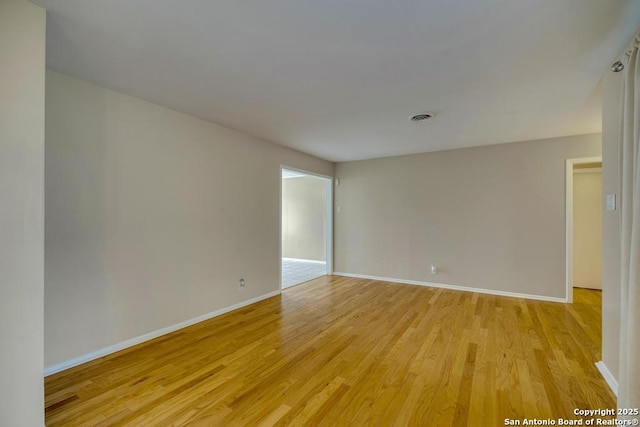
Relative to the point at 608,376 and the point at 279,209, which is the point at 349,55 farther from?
the point at 608,376

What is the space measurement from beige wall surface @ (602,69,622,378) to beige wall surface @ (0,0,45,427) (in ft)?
11.6

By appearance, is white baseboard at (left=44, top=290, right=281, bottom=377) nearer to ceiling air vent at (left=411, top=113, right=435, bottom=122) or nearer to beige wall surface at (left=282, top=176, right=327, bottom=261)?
ceiling air vent at (left=411, top=113, right=435, bottom=122)

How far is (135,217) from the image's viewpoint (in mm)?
2684

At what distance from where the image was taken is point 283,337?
2828 millimetres

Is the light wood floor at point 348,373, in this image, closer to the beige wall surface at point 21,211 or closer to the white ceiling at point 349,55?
the beige wall surface at point 21,211

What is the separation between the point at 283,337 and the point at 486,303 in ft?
9.67

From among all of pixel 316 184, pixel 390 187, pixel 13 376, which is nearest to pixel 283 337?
pixel 13 376

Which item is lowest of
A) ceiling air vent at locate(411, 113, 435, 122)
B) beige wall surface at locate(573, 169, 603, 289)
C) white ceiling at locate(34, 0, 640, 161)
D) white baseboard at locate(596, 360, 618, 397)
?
white baseboard at locate(596, 360, 618, 397)

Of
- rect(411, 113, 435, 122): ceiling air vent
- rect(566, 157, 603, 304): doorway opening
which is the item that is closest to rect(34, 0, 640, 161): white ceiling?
rect(411, 113, 435, 122): ceiling air vent

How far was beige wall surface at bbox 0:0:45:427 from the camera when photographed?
1386 millimetres

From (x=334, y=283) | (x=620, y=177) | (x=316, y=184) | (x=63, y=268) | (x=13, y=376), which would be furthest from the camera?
(x=316, y=184)

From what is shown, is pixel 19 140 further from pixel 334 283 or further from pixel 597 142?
pixel 597 142

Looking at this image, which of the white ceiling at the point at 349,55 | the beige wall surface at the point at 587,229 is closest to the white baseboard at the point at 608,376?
the white ceiling at the point at 349,55

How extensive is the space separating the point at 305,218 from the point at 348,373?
5.85 metres
